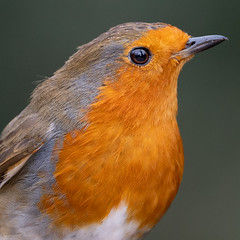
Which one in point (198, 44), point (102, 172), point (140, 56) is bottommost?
point (102, 172)

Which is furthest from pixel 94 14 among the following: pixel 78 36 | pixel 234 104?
pixel 234 104

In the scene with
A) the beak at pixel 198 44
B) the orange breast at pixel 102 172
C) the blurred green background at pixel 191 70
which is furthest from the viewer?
the blurred green background at pixel 191 70

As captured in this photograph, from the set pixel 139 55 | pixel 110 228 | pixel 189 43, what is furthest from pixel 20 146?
pixel 189 43

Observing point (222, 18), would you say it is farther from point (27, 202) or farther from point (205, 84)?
point (27, 202)

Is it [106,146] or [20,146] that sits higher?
[20,146]

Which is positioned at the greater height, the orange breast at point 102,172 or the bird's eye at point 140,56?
the bird's eye at point 140,56

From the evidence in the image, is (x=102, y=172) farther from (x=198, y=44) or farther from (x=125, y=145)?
(x=198, y=44)

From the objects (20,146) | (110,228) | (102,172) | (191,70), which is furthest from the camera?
(191,70)

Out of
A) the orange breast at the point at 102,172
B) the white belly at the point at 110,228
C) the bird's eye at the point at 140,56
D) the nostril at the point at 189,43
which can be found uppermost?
the bird's eye at the point at 140,56

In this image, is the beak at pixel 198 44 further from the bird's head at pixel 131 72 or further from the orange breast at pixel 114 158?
the orange breast at pixel 114 158

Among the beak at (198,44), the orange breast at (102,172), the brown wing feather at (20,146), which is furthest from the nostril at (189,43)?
the brown wing feather at (20,146)
